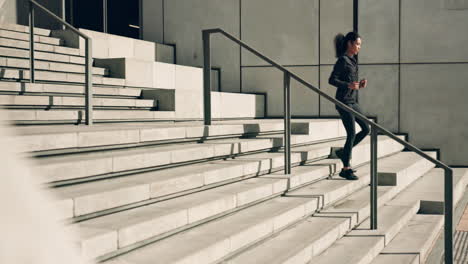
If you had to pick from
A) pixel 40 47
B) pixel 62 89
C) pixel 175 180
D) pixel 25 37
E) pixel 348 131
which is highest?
pixel 25 37

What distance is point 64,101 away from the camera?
555 centimetres

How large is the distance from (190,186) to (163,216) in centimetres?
82

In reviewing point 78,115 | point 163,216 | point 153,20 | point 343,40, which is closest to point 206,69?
point 78,115

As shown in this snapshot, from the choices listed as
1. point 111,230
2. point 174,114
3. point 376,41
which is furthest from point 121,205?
point 376,41

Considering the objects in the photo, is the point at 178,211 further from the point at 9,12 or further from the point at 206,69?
the point at 9,12

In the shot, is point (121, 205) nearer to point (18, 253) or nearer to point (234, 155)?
point (234, 155)

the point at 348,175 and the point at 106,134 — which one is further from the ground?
the point at 106,134

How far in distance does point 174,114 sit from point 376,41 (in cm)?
472

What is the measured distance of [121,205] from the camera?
11.1 ft

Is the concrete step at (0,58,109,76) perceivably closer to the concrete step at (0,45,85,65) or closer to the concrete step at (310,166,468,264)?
the concrete step at (0,45,85,65)

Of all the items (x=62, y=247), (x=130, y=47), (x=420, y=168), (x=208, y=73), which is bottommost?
(x=420, y=168)

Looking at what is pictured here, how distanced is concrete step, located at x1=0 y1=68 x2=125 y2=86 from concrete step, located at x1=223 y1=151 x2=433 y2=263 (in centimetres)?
279

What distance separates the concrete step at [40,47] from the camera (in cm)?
683

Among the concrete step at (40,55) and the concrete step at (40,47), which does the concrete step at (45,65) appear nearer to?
the concrete step at (40,55)
